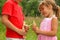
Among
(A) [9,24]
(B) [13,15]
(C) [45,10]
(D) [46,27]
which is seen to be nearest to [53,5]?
(C) [45,10]

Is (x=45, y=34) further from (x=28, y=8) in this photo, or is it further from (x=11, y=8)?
(x=28, y=8)

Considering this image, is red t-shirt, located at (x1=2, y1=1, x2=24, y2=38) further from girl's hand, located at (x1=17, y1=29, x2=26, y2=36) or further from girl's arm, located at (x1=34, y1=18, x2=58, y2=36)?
girl's arm, located at (x1=34, y1=18, x2=58, y2=36)

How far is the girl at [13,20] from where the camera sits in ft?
12.9

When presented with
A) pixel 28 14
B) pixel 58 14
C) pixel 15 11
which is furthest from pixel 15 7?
pixel 28 14

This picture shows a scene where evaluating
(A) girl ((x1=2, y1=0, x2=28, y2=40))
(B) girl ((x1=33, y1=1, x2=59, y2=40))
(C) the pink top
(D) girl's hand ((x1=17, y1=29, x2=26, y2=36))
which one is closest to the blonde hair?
(B) girl ((x1=33, y1=1, x2=59, y2=40))

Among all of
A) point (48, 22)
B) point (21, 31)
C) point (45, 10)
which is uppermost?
point (45, 10)

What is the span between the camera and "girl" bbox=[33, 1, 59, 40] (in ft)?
13.2

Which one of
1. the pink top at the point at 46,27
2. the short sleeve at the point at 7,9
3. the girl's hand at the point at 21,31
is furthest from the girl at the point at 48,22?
the short sleeve at the point at 7,9

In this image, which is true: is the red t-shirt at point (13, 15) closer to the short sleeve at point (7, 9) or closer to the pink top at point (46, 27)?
the short sleeve at point (7, 9)

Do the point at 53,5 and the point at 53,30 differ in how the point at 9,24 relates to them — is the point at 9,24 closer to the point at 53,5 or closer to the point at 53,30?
the point at 53,30

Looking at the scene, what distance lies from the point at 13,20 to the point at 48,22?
0.50 meters

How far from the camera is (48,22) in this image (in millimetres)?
4148

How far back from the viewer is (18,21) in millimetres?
4066

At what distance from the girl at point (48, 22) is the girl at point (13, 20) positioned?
0.69 ft
